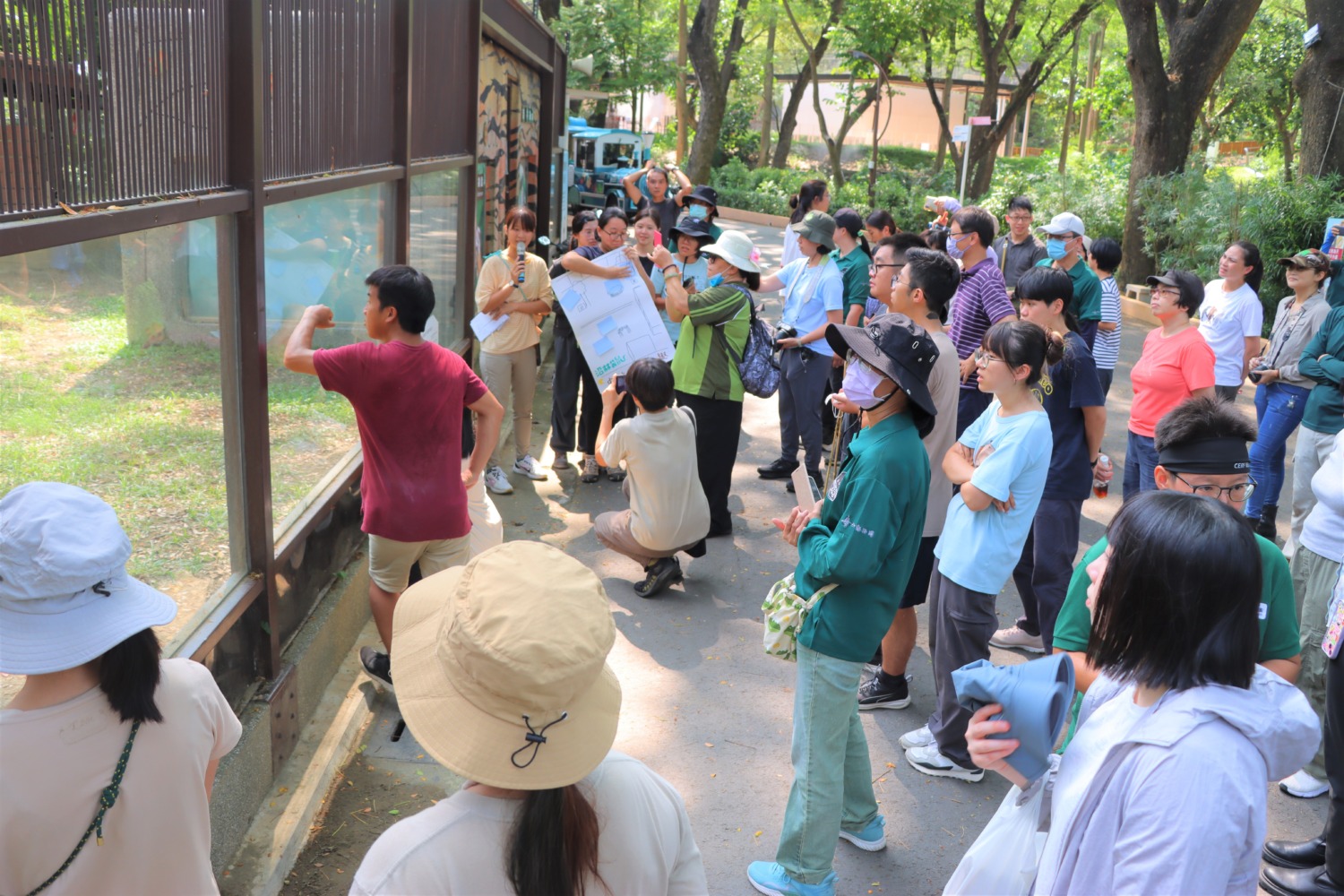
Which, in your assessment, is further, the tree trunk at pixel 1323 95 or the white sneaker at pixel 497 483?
the tree trunk at pixel 1323 95

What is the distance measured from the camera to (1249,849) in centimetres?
185

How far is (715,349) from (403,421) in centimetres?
300

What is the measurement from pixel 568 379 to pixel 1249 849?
6.75 meters

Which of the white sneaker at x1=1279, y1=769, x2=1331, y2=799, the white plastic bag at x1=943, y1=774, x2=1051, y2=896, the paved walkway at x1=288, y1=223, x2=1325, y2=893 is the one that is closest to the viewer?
the white plastic bag at x1=943, y1=774, x2=1051, y2=896

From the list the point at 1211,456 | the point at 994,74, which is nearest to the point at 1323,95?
the point at 994,74

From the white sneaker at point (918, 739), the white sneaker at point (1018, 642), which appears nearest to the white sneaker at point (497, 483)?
the white sneaker at point (1018, 642)

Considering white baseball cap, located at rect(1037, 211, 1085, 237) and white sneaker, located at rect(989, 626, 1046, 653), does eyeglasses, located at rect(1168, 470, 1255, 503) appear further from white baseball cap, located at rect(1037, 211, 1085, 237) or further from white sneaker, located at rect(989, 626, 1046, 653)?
white baseball cap, located at rect(1037, 211, 1085, 237)

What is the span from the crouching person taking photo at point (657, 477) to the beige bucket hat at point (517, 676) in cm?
435

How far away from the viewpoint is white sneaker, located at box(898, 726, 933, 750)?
470 cm

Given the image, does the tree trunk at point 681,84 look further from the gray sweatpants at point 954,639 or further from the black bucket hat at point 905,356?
the black bucket hat at point 905,356

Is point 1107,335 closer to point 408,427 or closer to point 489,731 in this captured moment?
point 408,427

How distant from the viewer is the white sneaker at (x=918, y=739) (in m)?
4.70

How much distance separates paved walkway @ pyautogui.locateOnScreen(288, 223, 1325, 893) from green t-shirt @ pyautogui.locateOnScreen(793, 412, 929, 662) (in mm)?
1041

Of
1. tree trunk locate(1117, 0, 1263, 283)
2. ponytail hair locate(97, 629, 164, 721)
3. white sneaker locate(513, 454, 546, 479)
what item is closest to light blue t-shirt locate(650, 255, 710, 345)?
white sneaker locate(513, 454, 546, 479)
